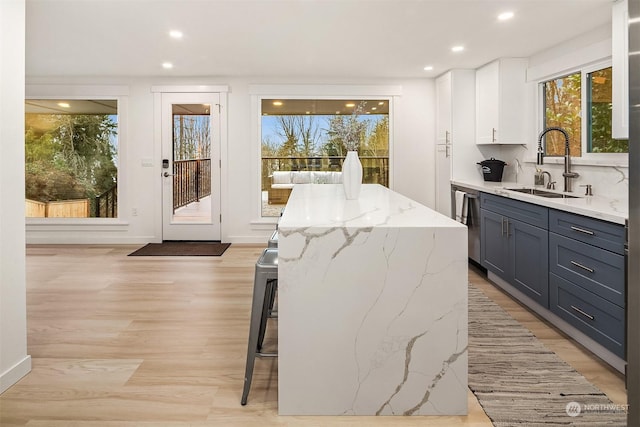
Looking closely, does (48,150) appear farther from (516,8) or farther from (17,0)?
(516,8)

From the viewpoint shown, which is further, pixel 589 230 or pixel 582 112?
pixel 582 112

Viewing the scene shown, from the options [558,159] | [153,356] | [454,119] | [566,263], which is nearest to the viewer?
[153,356]

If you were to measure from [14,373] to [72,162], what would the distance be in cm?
505

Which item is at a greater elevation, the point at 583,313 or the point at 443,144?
the point at 443,144

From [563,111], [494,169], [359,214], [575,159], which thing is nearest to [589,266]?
[359,214]

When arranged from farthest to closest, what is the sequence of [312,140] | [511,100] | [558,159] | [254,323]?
[312,140], [511,100], [558,159], [254,323]

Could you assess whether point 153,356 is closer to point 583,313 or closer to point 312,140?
point 583,313

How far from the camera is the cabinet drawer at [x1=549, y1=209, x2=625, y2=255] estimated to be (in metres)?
2.50

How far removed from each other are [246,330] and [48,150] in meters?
5.21

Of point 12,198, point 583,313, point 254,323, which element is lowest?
point 583,313

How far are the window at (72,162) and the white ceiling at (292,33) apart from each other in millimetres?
836

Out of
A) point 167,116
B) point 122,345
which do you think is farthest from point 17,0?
point 167,116

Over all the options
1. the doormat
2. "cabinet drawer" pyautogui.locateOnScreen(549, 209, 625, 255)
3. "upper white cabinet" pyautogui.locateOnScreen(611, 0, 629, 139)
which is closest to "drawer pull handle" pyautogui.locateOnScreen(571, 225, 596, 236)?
"cabinet drawer" pyautogui.locateOnScreen(549, 209, 625, 255)

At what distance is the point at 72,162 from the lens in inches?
266
